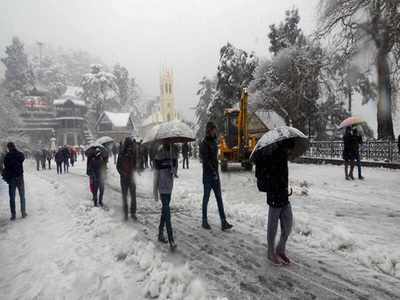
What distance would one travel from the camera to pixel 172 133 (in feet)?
19.9

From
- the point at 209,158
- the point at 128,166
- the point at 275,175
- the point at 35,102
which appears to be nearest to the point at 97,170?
the point at 128,166

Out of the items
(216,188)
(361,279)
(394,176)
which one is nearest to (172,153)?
(216,188)

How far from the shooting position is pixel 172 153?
20.5 feet

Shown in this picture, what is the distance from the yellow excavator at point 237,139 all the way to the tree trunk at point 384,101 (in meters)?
9.43

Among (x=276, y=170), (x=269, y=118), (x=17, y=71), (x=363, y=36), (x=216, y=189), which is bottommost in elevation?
(x=216, y=189)

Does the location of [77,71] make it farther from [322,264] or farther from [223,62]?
[322,264]

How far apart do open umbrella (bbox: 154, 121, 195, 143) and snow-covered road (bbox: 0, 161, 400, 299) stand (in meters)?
1.93

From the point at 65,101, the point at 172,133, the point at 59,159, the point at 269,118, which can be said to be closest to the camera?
the point at 172,133

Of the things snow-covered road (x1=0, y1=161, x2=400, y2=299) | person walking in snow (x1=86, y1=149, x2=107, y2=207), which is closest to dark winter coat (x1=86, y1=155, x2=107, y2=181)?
person walking in snow (x1=86, y1=149, x2=107, y2=207)

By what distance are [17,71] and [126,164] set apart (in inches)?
3148

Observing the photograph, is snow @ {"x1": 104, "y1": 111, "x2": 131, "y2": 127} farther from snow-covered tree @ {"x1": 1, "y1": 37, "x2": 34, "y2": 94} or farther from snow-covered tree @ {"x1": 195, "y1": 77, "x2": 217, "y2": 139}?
snow-covered tree @ {"x1": 195, "y1": 77, "x2": 217, "y2": 139}

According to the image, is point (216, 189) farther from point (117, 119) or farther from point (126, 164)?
point (117, 119)

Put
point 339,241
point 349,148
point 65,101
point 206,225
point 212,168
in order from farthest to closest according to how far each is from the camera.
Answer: point 65,101, point 349,148, point 206,225, point 212,168, point 339,241

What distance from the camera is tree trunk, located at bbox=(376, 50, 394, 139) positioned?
68.3 ft
